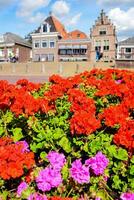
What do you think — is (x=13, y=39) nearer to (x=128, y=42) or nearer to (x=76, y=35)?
(x=76, y=35)

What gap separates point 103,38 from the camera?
221 ft

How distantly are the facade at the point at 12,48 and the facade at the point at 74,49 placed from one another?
855 cm

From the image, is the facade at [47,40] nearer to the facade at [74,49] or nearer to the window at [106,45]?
the facade at [74,49]

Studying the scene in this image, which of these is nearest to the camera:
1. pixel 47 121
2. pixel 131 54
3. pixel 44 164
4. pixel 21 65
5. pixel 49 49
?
pixel 44 164

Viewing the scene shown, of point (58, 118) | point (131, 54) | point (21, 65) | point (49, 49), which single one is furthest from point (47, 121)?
point (49, 49)

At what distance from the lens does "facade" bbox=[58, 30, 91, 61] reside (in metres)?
68.1

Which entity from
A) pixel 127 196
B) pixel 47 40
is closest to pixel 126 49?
pixel 47 40

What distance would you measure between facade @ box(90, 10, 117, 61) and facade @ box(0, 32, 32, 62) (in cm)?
1444

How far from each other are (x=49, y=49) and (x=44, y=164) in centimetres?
6819

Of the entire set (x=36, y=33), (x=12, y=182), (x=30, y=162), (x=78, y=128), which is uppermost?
(x=36, y=33)

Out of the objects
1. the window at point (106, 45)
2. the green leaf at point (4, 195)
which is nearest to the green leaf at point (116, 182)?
the green leaf at point (4, 195)

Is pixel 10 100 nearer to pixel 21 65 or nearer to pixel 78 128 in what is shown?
pixel 78 128

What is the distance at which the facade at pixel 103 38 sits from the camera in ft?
217

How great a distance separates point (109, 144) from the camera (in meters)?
2.79
